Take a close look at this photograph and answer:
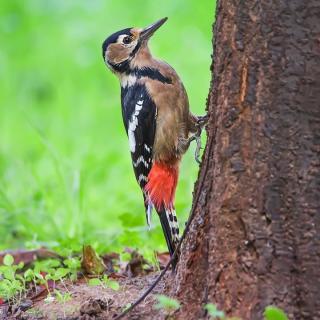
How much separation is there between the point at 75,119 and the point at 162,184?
4528mm

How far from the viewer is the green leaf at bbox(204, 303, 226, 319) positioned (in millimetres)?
3912

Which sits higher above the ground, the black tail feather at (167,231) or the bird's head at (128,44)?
the bird's head at (128,44)

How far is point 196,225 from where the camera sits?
4.52 meters

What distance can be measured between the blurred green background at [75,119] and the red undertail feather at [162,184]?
31 cm

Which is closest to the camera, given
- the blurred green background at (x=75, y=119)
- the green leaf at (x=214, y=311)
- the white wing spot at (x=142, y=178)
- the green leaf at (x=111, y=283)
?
the green leaf at (x=214, y=311)

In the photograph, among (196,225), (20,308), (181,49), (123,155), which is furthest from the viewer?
(181,49)

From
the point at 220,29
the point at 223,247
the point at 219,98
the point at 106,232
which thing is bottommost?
the point at 106,232

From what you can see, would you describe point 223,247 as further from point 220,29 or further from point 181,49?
point 181,49

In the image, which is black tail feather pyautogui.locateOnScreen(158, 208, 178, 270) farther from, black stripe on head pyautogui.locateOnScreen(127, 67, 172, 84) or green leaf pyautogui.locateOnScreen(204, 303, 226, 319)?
green leaf pyautogui.locateOnScreen(204, 303, 226, 319)

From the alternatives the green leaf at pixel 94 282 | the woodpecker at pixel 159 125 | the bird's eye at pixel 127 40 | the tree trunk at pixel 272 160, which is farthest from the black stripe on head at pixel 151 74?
the tree trunk at pixel 272 160

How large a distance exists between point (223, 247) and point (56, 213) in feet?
11.2

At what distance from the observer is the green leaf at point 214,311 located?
3.91 meters

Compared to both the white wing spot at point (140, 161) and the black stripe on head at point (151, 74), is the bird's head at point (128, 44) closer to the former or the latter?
the black stripe on head at point (151, 74)

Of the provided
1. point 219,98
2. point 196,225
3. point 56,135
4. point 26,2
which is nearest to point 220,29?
point 219,98
